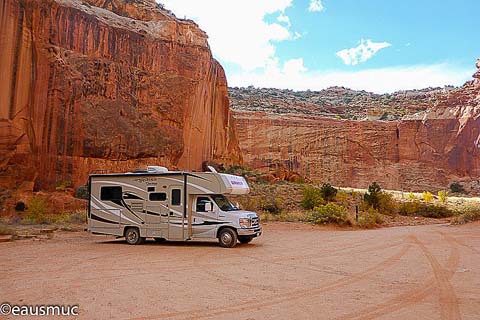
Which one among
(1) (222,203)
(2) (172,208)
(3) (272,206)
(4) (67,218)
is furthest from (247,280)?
(3) (272,206)

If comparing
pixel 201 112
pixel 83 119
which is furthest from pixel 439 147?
pixel 83 119

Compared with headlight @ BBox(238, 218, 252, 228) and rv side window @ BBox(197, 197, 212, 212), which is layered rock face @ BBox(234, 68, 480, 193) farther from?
headlight @ BBox(238, 218, 252, 228)

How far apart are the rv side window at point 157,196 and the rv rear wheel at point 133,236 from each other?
1.45 metres

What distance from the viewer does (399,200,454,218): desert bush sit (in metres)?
37.2

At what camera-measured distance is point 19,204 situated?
2627 centimetres

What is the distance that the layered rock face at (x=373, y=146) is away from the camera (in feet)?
251

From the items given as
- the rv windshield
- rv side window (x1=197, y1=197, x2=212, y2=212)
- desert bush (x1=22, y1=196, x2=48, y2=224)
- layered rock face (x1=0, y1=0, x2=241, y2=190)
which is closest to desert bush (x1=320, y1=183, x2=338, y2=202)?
layered rock face (x1=0, y1=0, x2=241, y2=190)

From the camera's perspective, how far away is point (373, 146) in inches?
3164

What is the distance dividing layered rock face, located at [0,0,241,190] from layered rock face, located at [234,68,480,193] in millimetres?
37026

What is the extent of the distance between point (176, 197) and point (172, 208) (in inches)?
16.9

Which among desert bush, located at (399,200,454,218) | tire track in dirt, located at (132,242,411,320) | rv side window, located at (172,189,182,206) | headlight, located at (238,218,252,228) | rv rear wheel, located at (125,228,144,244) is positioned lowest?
desert bush, located at (399,200,454,218)

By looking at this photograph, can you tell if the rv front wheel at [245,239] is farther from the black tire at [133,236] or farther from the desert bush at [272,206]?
the desert bush at [272,206]

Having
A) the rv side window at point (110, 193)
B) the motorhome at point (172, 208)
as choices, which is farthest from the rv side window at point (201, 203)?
the rv side window at point (110, 193)

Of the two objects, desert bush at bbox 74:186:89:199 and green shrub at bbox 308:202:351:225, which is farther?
desert bush at bbox 74:186:89:199
